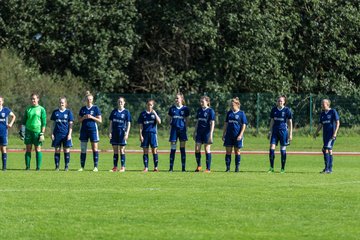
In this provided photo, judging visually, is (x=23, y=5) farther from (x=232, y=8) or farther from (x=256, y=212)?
(x=256, y=212)

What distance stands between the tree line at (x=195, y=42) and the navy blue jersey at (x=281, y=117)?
2278 centimetres

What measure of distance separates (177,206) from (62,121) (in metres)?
10.9

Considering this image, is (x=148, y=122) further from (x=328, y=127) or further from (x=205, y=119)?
(x=328, y=127)

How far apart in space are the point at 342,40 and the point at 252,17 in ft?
17.7

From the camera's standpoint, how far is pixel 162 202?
1541 cm

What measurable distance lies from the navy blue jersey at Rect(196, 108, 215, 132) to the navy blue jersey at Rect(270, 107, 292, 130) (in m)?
1.69

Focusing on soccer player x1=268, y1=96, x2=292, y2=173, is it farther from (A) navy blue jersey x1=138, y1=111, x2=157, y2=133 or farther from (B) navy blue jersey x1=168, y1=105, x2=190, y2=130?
(A) navy blue jersey x1=138, y1=111, x2=157, y2=133

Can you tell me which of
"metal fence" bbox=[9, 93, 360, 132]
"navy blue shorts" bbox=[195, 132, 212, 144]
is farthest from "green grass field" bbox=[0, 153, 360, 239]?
"metal fence" bbox=[9, 93, 360, 132]

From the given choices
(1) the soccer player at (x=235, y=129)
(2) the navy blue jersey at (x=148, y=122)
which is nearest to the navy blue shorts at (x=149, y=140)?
(2) the navy blue jersey at (x=148, y=122)

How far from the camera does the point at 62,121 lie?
25203mm

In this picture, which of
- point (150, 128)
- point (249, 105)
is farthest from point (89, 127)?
point (249, 105)

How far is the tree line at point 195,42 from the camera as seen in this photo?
4831cm

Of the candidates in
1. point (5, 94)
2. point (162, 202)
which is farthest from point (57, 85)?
point (162, 202)

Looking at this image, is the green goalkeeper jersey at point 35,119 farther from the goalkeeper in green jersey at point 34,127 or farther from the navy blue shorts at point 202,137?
the navy blue shorts at point 202,137
